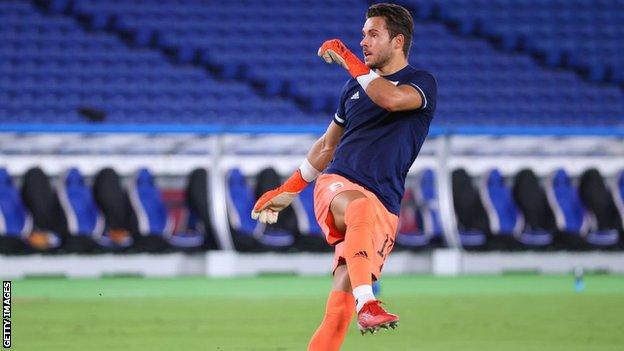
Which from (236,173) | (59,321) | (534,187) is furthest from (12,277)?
(534,187)

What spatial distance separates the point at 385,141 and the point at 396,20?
22.9 inches

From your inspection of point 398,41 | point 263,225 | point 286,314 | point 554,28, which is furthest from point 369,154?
point 554,28

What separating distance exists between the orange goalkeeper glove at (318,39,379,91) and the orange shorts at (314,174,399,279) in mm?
496

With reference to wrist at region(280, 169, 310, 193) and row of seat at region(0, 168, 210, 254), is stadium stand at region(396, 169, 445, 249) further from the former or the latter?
wrist at region(280, 169, 310, 193)

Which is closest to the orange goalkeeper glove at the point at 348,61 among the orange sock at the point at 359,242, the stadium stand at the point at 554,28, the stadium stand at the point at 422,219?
the orange sock at the point at 359,242

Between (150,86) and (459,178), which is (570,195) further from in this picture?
(150,86)

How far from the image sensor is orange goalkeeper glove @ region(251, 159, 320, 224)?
21.3 ft

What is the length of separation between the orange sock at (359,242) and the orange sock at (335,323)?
25 cm

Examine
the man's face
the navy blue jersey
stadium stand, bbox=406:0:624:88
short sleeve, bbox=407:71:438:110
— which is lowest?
the navy blue jersey

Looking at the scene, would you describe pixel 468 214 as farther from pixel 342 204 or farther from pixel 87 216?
pixel 342 204

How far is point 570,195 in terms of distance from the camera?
1672 cm

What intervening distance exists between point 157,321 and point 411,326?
6.43 ft

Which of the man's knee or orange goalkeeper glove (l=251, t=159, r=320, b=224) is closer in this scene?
the man's knee

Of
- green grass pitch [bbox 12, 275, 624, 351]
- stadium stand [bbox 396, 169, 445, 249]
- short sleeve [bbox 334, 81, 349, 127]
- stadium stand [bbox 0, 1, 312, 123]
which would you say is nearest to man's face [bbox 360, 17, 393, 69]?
short sleeve [bbox 334, 81, 349, 127]
